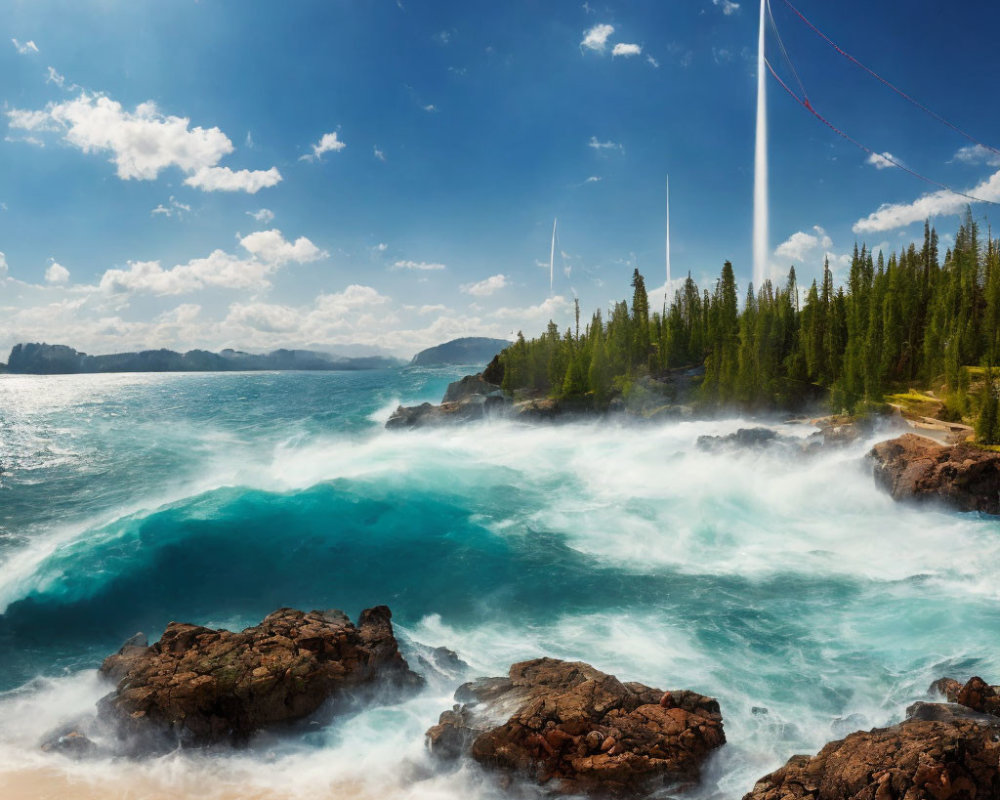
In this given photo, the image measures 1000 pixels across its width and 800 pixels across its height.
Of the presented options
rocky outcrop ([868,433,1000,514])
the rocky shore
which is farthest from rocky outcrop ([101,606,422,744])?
rocky outcrop ([868,433,1000,514])

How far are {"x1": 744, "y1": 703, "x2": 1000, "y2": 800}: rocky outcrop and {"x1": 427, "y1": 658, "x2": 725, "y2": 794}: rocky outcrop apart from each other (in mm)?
1724

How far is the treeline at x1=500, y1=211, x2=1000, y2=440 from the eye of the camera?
5572cm

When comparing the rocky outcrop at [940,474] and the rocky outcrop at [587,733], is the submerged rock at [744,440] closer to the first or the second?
the rocky outcrop at [940,474]

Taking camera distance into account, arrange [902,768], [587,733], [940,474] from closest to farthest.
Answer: [902,768] < [587,733] < [940,474]

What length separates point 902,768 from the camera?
8.30 meters

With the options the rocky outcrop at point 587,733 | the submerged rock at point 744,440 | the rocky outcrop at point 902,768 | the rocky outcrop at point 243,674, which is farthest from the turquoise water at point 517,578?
the submerged rock at point 744,440

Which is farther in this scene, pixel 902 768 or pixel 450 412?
pixel 450 412

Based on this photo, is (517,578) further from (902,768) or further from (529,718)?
(902,768)

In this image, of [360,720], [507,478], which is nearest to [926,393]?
[507,478]

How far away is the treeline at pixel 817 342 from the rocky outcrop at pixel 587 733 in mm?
46252

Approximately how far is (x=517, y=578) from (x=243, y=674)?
12000mm

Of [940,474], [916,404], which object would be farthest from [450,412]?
[940,474]

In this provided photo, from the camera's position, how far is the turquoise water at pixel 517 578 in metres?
12.9

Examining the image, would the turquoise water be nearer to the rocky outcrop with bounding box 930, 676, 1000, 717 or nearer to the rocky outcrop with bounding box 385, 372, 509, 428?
the rocky outcrop with bounding box 930, 676, 1000, 717
